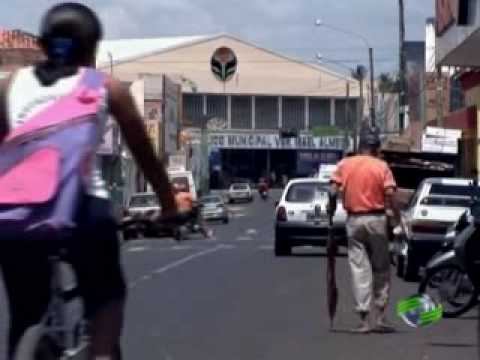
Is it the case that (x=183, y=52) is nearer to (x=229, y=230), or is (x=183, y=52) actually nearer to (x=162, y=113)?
(x=162, y=113)

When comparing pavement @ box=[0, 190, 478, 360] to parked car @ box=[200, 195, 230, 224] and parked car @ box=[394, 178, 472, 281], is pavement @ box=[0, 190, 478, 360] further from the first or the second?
A: parked car @ box=[200, 195, 230, 224]

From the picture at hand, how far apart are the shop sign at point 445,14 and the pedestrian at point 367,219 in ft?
63.4

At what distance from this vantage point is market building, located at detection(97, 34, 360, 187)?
116 meters

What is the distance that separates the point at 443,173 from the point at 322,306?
23868mm

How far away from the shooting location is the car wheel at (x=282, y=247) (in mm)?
31828

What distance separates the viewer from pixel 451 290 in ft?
53.8

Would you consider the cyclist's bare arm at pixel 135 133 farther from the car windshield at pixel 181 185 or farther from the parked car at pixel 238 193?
the parked car at pixel 238 193

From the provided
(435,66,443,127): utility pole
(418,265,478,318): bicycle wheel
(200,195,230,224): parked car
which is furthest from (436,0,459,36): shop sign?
(200,195,230,224): parked car

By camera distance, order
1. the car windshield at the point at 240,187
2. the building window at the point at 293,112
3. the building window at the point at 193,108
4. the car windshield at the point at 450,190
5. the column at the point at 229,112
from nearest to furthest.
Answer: the car windshield at the point at 450,190
the car windshield at the point at 240,187
the column at the point at 229,112
the building window at the point at 193,108
the building window at the point at 293,112

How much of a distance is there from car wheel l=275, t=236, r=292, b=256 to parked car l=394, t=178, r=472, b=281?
7.03m

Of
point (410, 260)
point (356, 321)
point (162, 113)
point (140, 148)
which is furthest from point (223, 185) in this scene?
point (140, 148)

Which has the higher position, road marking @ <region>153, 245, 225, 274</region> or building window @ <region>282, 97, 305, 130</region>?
building window @ <region>282, 97, 305, 130</region>

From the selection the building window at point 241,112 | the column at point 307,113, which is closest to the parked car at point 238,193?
the building window at point 241,112

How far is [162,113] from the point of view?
285 feet
